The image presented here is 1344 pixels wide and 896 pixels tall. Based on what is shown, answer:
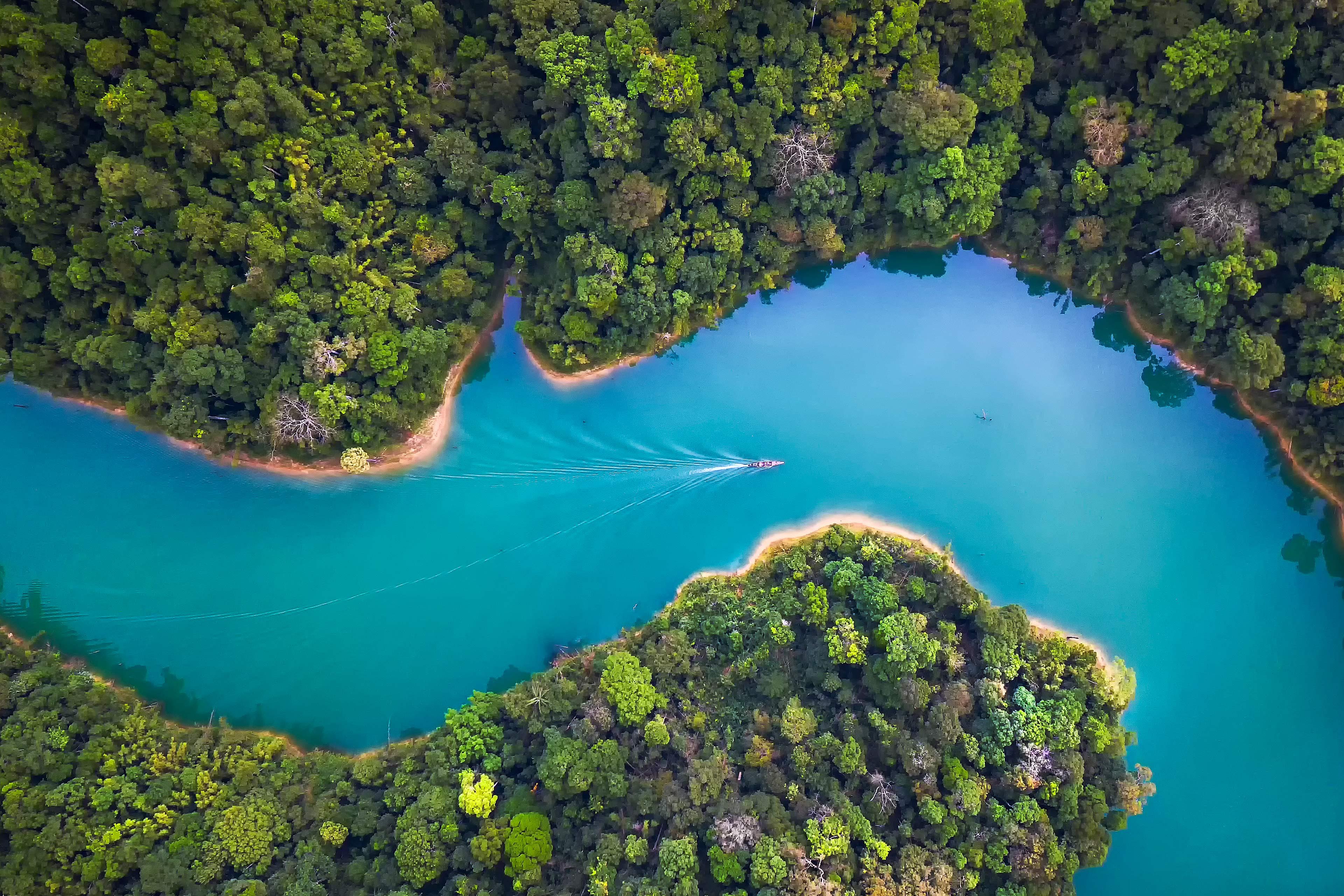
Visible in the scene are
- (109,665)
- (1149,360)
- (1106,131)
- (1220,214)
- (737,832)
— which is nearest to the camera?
(737,832)

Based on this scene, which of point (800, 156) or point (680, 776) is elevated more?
point (800, 156)

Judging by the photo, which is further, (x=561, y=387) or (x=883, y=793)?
(x=561, y=387)

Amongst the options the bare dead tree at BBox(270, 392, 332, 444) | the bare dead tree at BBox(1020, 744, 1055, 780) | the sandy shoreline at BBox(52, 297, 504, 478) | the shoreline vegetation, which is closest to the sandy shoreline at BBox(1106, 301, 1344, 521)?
the shoreline vegetation

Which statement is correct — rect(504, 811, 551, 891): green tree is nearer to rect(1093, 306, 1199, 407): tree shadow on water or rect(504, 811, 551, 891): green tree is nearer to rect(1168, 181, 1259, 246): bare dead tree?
rect(1093, 306, 1199, 407): tree shadow on water

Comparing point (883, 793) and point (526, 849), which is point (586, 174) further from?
point (883, 793)

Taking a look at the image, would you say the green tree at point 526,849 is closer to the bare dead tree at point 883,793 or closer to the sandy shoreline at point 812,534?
the sandy shoreline at point 812,534

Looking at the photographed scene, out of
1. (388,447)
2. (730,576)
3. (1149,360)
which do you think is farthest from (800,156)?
(388,447)
